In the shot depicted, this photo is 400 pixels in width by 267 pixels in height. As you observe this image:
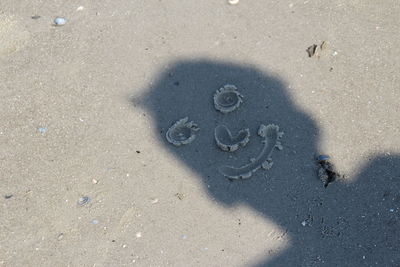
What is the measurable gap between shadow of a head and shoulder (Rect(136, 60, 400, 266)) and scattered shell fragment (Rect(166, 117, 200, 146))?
0.12 ft

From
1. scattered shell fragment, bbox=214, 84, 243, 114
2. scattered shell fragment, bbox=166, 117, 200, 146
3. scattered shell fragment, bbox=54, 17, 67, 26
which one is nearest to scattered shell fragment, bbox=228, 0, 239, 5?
scattered shell fragment, bbox=214, 84, 243, 114

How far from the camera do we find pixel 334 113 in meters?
3.32

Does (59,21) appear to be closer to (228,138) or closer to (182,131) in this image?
(182,131)

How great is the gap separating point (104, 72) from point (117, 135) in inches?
23.3

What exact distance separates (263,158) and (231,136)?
0.91 feet

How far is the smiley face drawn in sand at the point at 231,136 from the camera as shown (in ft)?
10.3

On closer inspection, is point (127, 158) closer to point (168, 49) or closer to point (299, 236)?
point (168, 49)

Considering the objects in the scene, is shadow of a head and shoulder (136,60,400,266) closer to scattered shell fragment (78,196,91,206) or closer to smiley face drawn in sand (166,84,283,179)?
smiley face drawn in sand (166,84,283,179)

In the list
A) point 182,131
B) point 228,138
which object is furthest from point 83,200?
point 228,138

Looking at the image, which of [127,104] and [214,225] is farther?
[127,104]

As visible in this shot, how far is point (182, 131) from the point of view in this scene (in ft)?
10.9

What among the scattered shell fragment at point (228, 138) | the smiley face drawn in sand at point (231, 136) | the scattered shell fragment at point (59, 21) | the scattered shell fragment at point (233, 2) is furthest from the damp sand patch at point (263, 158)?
the scattered shell fragment at point (59, 21)

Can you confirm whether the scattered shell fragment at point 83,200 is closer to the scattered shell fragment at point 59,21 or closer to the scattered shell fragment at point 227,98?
the scattered shell fragment at point 227,98

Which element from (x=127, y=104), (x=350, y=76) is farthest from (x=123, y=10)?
(x=350, y=76)
